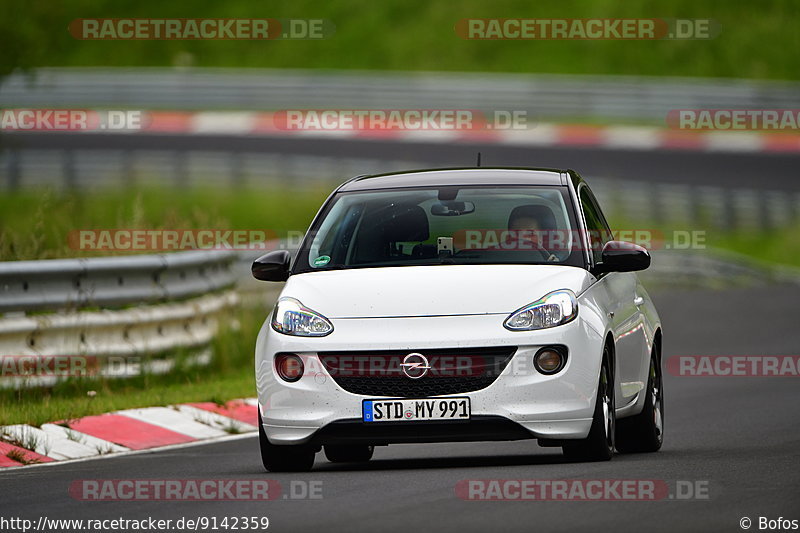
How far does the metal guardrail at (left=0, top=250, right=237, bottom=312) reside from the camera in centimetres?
1403

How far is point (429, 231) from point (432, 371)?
137cm

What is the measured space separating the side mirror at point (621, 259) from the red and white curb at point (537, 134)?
34018 millimetres

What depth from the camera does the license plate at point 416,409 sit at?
9969 millimetres

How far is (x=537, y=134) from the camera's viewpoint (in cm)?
4612

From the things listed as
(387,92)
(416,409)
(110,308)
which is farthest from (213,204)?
(416,409)

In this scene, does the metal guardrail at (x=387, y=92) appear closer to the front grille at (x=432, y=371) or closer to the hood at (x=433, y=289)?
the hood at (x=433, y=289)

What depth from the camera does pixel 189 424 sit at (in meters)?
13.3

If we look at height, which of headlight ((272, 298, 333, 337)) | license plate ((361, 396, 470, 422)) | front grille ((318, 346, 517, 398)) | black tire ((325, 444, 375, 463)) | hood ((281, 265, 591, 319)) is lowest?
black tire ((325, 444, 375, 463))

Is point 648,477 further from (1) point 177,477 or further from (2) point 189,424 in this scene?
(2) point 189,424

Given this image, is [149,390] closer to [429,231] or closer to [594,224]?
[429,231]

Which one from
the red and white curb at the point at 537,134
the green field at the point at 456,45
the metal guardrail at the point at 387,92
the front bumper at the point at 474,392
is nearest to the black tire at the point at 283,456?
the front bumper at the point at 474,392

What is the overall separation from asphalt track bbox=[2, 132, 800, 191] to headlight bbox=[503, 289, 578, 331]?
33.5 m

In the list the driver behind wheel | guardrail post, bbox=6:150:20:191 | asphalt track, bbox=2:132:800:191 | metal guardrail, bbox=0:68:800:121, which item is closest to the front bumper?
the driver behind wheel

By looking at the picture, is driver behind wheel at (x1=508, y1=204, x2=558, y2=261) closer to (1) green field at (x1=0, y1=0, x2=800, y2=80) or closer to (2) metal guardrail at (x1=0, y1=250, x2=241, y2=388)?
(2) metal guardrail at (x1=0, y1=250, x2=241, y2=388)
